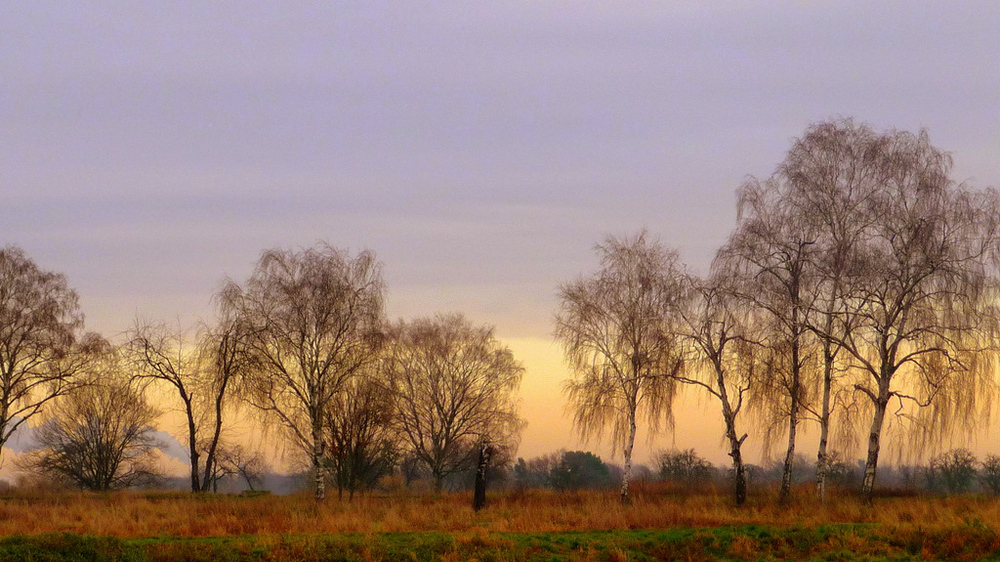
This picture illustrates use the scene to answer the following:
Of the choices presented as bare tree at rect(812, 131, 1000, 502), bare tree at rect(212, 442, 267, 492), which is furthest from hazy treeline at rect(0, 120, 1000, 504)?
bare tree at rect(212, 442, 267, 492)

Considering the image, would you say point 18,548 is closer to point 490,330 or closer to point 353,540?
point 353,540

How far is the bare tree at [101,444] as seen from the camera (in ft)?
201

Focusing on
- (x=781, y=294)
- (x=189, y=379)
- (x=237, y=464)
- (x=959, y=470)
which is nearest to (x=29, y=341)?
(x=189, y=379)

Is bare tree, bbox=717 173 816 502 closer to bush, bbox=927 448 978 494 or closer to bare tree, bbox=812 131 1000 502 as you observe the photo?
bare tree, bbox=812 131 1000 502

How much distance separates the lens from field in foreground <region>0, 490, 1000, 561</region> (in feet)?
72.8

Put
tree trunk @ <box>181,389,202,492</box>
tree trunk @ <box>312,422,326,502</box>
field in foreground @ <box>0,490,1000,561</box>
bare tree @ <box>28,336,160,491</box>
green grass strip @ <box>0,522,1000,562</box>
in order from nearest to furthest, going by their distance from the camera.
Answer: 1. green grass strip @ <box>0,522,1000,562</box>
2. field in foreground @ <box>0,490,1000,561</box>
3. tree trunk @ <box>312,422,326,502</box>
4. tree trunk @ <box>181,389,202,492</box>
5. bare tree @ <box>28,336,160,491</box>

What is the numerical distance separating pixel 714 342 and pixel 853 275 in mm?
6270

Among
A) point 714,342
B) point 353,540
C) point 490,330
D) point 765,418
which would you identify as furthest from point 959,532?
point 490,330

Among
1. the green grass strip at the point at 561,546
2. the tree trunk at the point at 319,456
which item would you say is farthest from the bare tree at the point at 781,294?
the tree trunk at the point at 319,456

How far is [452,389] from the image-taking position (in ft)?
209

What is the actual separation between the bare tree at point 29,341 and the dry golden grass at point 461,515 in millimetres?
14200

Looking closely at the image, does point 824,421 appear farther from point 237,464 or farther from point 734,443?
point 237,464

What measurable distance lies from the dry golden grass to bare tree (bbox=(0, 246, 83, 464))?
1420cm

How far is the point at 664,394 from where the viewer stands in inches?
1489
